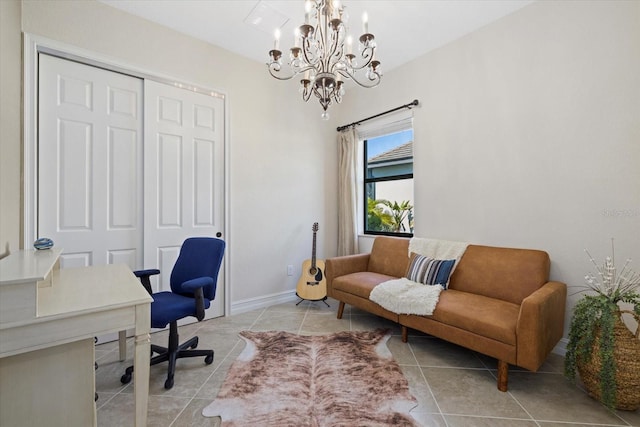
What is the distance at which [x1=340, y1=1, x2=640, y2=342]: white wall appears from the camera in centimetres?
189

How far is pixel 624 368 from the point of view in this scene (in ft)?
4.90

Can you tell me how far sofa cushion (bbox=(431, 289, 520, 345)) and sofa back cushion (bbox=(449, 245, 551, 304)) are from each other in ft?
0.31

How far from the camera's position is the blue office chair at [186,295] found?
5.85 feet

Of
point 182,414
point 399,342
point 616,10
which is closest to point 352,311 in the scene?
point 399,342

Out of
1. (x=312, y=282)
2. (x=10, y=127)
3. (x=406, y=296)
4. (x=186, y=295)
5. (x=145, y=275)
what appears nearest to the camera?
(x=10, y=127)

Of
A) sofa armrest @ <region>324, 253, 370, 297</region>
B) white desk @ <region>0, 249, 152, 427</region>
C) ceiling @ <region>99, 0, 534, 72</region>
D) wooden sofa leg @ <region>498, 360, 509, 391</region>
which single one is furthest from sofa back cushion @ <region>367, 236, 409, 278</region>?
white desk @ <region>0, 249, 152, 427</region>

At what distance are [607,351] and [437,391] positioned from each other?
0.94 m

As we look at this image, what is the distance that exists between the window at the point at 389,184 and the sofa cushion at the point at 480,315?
4.16 feet

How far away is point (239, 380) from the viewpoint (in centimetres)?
180

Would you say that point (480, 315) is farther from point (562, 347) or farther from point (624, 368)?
point (562, 347)

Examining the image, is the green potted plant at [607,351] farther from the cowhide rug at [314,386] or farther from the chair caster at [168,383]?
the chair caster at [168,383]

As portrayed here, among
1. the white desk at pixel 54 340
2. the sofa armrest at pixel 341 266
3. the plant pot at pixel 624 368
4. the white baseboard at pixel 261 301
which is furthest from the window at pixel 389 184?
the white desk at pixel 54 340

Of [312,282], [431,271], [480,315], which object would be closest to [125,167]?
[312,282]

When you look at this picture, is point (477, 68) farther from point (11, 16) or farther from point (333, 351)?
point (11, 16)
